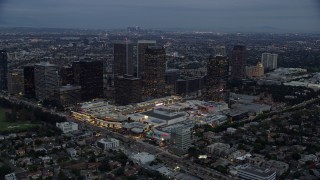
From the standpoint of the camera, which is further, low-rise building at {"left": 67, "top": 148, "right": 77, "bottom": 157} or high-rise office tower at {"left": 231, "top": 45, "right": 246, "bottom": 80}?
high-rise office tower at {"left": 231, "top": 45, "right": 246, "bottom": 80}

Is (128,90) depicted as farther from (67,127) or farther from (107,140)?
(107,140)

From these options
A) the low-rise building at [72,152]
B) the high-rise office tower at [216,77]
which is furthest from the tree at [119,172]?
the high-rise office tower at [216,77]

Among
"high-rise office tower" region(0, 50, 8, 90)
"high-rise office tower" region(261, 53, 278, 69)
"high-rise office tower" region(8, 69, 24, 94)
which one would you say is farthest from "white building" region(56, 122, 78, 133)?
"high-rise office tower" region(261, 53, 278, 69)

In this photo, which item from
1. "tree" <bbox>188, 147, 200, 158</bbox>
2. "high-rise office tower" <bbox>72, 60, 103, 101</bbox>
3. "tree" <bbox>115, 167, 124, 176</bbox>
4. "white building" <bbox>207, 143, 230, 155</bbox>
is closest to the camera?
"tree" <bbox>115, 167, 124, 176</bbox>

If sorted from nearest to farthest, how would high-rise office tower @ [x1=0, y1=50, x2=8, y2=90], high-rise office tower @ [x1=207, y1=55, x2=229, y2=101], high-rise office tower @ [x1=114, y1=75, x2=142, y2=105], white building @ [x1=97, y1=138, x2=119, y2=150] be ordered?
white building @ [x1=97, y1=138, x2=119, y2=150] → high-rise office tower @ [x1=114, y1=75, x2=142, y2=105] → high-rise office tower @ [x1=207, y1=55, x2=229, y2=101] → high-rise office tower @ [x1=0, y1=50, x2=8, y2=90]

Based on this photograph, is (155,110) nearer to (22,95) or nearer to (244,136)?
(244,136)

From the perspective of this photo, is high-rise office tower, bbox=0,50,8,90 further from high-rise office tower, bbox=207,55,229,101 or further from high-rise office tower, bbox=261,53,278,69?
high-rise office tower, bbox=261,53,278,69
